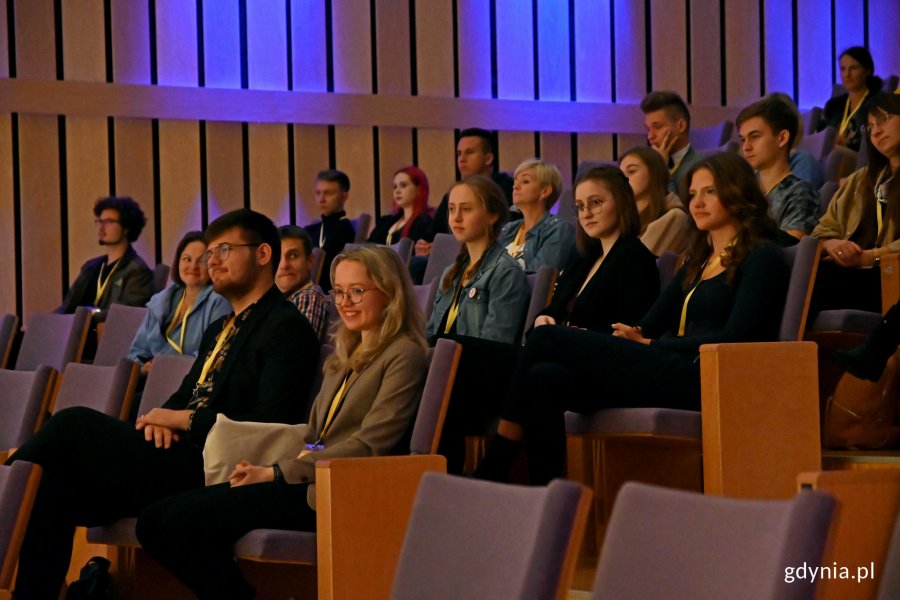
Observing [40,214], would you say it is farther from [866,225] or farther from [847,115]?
[866,225]

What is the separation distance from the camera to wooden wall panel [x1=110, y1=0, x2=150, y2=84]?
7.55m

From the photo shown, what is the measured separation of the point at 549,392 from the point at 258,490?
683 mm

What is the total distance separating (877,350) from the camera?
115 inches

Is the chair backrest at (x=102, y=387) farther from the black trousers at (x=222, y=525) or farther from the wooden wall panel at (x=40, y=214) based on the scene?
the wooden wall panel at (x=40, y=214)

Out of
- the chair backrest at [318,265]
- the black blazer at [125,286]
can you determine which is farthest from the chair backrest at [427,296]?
the black blazer at [125,286]

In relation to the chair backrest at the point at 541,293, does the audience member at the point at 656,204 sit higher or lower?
higher

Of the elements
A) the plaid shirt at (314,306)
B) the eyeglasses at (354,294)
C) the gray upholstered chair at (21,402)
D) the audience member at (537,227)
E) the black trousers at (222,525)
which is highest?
the audience member at (537,227)

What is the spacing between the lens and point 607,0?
27.7 ft

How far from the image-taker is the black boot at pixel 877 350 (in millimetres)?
2922

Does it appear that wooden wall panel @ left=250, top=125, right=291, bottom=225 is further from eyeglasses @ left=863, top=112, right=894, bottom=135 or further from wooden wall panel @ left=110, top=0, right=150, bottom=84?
eyeglasses @ left=863, top=112, right=894, bottom=135

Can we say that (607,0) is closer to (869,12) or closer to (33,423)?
(869,12)

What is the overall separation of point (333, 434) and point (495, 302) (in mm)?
871

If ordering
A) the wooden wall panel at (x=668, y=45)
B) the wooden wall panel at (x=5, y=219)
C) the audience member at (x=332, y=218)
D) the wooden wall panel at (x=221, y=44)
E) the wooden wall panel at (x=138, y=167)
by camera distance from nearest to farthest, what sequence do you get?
1. the audience member at (x=332, y=218)
2. the wooden wall panel at (x=5, y=219)
3. the wooden wall panel at (x=138, y=167)
4. the wooden wall panel at (x=221, y=44)
5. the wooden wall panel at (x=668, y=45)

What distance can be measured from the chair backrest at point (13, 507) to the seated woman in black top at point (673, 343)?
1.05m
